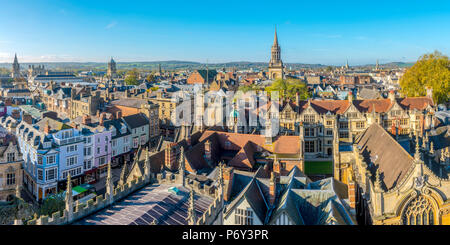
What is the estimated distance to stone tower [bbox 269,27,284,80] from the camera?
421ft

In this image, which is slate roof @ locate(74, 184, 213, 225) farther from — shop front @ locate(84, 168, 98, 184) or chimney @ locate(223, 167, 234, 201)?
shop front @ locate(84, 168, 98, 184)

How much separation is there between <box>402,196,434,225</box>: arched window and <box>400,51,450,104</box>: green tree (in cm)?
4999

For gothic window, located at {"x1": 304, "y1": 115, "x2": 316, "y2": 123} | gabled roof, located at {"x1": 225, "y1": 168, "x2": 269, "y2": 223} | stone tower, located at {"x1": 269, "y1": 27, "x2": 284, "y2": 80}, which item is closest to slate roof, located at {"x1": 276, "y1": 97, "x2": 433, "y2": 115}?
gothic window, located at {"x1": 304, "y1": 115, "x2": 316, "y2": 123}

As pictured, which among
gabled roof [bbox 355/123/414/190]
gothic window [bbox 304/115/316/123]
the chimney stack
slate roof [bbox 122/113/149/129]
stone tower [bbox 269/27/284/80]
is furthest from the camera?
stone tower [bbox 269/27/284/80]

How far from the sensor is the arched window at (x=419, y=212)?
19359mm

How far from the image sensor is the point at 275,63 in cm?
12975

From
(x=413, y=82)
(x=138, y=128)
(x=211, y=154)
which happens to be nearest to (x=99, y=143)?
A: (x=138, y=128)

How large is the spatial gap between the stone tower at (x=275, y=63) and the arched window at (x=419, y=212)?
111 m

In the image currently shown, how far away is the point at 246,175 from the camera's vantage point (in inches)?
1015

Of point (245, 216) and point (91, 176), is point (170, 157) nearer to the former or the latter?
point (245, 216)

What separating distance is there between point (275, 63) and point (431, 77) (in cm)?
7192

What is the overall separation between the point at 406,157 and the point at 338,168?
39.9 ft

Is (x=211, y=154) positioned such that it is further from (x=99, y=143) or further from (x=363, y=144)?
(x=99, y=143)

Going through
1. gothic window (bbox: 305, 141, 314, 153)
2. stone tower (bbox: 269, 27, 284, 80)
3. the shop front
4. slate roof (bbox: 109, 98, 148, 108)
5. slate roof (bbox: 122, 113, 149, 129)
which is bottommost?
the shop front
